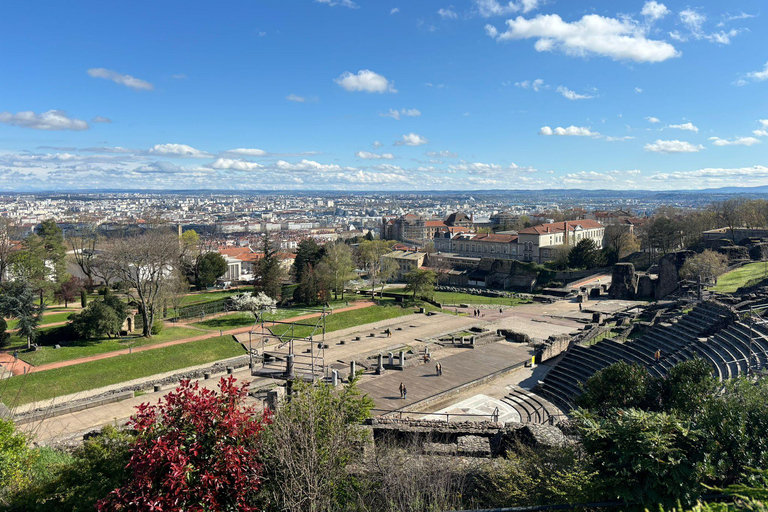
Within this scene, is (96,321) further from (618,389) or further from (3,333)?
(618,389)

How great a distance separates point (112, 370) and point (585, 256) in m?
56.2

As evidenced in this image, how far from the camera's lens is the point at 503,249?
79.4m

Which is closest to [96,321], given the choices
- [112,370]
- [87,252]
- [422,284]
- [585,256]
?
[112,370]

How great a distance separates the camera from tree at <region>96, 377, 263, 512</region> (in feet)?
19.0

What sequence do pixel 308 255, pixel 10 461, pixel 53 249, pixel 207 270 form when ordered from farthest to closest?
pixel 207 270
pixel 308 255
pixel 53 249
pixel 10 461

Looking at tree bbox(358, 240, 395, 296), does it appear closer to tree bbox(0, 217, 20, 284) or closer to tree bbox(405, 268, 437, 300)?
tree bbox(405, 268, 437, 300)

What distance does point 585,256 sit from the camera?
2452 inches

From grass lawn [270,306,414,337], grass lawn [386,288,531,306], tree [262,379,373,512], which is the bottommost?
grass lawn [386,288,531,306]

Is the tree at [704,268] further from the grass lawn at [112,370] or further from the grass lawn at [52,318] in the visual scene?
the grass lawn at [52,318]

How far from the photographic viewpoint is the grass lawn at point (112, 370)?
20.8 metres

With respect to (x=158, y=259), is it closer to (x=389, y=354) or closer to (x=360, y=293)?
(x=389, y=354)

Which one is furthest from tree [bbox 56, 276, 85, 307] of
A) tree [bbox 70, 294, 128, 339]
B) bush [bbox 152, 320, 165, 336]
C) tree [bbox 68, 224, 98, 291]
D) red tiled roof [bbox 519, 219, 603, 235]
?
red tiled roof [bbox 519, 219, 603, 235]

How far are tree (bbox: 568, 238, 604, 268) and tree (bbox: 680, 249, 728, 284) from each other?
745 inches

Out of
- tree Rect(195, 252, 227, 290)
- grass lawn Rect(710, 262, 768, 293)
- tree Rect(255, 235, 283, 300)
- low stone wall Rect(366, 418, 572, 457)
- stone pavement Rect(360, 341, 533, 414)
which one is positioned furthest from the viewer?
tree Rect(195, 252, 227, 290)
